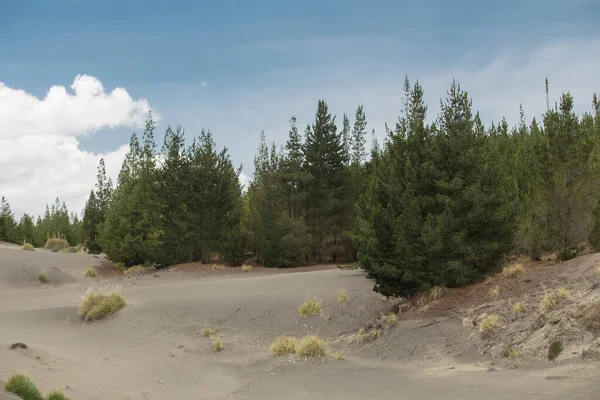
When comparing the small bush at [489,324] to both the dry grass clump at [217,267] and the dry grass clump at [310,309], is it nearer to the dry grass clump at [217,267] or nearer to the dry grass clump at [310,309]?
the dry grass clump at [310,309]

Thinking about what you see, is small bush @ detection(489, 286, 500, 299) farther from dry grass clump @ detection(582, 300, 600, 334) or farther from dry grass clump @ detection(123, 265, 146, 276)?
dry grass clump @ detection(123, 265, 146, 276)

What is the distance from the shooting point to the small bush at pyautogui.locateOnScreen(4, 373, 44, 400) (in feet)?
23.5

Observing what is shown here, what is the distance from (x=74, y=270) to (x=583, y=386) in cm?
3231

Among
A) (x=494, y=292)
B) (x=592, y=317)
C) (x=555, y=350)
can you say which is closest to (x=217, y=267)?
(x=494, y=292)

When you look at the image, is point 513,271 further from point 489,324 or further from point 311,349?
point 311,349

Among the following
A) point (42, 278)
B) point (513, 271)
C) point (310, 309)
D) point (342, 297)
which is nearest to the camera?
point (513, 271)

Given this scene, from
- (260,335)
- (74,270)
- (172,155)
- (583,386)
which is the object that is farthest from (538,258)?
(74,270)

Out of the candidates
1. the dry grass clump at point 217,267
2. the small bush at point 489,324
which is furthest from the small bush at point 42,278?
the small bush at point 489,324

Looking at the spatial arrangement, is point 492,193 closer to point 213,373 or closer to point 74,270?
point 213,373

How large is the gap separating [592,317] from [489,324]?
2316mm

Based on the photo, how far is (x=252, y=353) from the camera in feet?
43.7

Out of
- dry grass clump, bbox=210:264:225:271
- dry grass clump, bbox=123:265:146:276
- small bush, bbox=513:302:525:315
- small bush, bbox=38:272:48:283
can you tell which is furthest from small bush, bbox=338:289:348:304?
dry grass clump, bbox=123:265:146:276

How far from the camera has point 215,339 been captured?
569 inches

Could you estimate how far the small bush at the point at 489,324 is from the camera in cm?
1066
